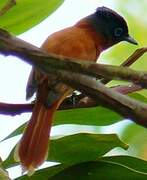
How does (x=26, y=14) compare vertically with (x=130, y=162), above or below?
above

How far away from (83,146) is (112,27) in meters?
1.18

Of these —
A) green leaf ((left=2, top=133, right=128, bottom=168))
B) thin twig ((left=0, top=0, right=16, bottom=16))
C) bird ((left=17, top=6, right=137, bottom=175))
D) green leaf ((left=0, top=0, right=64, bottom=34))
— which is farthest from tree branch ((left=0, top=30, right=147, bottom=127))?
green leaf ((left=0, top=0, right=64, bottom=34))

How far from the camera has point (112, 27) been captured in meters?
2.32

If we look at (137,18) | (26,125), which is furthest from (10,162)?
(137,18)

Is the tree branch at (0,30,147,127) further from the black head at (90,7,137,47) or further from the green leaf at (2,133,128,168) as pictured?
the black head at (90,7,137,47)

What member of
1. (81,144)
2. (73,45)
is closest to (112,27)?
(73,45)

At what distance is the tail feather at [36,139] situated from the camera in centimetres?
132

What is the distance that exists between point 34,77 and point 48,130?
208 millimetres

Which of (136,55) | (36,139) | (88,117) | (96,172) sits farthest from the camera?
(36,139)

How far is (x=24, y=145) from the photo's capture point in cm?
139

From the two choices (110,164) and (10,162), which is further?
(10,162)

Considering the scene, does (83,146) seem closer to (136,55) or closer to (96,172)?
(96,172)

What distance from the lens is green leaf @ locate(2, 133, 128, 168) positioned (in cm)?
121

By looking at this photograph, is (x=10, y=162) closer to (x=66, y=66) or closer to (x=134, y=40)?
(x=66, y=66)
